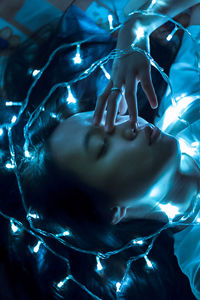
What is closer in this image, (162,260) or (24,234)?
(24,234)

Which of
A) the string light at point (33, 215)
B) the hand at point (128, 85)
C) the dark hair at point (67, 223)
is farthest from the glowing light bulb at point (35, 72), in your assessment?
the string light at point (33, 215)

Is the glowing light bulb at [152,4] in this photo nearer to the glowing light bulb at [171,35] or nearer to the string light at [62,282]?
the glowing light bulb at [171,35]

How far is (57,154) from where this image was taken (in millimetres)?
496

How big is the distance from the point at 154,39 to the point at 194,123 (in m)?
0.23

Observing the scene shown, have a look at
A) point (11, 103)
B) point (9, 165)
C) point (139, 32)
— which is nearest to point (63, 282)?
point (9, 165)

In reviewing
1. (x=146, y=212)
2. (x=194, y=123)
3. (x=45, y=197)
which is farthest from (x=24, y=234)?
(x=194, y=123)

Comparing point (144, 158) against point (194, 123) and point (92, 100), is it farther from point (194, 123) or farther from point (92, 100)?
point (194, 123)

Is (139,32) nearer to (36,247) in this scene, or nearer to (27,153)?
(27,153)

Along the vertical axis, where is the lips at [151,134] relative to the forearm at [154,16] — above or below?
below

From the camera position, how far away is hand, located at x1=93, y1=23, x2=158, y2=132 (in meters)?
0.48

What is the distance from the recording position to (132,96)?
0.49 m

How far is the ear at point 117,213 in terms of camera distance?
0.54 metres

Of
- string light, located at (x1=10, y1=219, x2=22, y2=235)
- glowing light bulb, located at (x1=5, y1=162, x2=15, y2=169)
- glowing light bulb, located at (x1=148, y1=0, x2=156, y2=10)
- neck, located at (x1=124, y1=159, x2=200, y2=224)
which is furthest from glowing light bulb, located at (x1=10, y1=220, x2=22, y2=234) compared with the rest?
glowing light bulb, located at (x1=148, y1=0, x2=156, y2=10)

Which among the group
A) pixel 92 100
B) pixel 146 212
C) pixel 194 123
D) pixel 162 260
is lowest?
pixel 162 260
